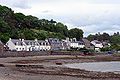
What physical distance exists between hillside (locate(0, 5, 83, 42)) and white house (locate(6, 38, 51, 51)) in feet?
8.37

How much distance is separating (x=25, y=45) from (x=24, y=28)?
31847 mm

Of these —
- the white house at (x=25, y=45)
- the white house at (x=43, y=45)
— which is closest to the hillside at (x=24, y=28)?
the white house at (x=25, y=45)

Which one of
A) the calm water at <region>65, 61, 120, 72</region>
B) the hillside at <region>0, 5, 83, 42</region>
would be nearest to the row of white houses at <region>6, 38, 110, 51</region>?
the hillside at <region>0, 5, 83, 42</region>

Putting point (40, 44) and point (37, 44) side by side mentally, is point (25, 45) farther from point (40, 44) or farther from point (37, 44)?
point (40, 44)

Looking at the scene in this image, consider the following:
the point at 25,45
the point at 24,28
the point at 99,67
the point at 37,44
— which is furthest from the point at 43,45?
the point at 99,67

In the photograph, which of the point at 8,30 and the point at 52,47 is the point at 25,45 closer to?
the point at 8,30

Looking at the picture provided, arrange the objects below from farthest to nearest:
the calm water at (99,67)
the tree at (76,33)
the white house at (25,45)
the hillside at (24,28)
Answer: the tree at (76,33) → the hillside at (24,28) → the white house at (25,45) → the calm water at (99,67)

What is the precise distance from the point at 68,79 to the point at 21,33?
3428 inches

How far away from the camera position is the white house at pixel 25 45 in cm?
10031

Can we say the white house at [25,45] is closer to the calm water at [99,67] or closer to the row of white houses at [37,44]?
the row of white houses at [37,44]

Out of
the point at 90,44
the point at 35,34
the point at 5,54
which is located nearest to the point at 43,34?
the point at 35,34

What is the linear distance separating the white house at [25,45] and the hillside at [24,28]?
2.55 m

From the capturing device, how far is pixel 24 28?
136 metres

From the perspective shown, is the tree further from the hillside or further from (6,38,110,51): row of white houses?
(6,38,110,51): row of white houses
